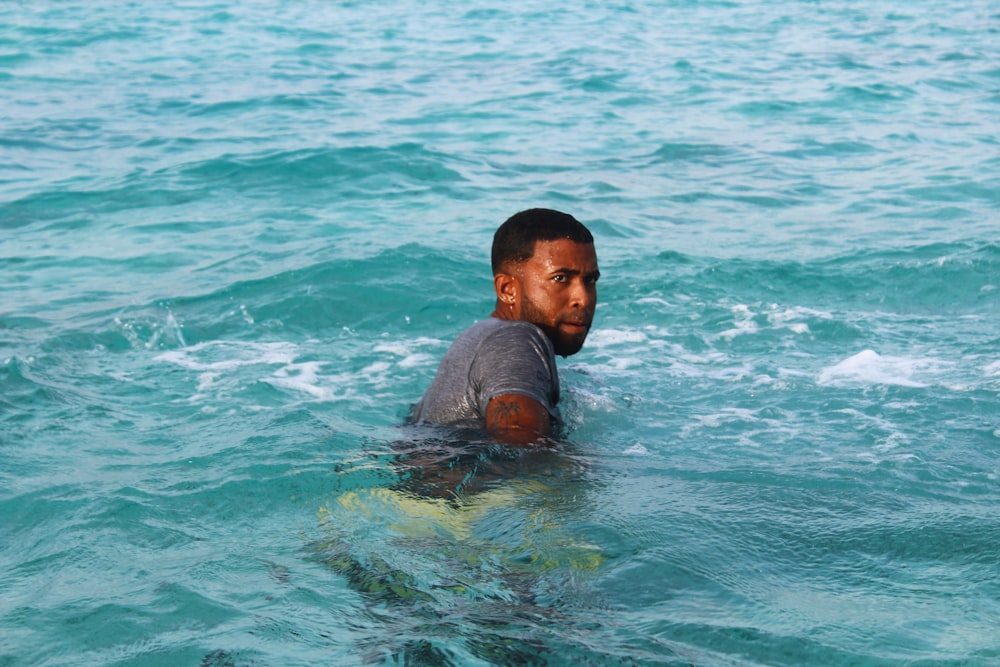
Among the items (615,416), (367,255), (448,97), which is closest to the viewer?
(615,416)

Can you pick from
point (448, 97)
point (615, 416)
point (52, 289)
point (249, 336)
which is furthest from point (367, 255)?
point (448, 97)

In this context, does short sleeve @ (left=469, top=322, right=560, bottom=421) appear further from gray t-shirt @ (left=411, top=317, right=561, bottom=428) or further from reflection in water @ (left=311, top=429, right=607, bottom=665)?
reflection in water @ (left=311, top=429, right=607, bottom=665)

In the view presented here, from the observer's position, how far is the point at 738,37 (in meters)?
22.6

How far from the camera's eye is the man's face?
194 inches

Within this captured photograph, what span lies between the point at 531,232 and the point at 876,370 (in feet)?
8.97

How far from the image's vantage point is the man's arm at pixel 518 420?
14.4 feet

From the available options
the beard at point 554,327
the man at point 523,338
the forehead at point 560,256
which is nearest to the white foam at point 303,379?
the man at point 523,338

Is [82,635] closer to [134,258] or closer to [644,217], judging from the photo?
[134,258]

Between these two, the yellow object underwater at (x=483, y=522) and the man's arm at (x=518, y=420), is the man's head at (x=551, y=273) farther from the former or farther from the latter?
the yellow object underwater at (x=483, y=522)

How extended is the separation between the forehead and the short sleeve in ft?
1.16

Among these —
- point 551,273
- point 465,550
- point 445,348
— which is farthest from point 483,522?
point 445,348

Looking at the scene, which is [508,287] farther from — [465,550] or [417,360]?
[417,360]

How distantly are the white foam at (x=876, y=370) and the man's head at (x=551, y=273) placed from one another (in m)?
2.17

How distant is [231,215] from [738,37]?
14249 mm
